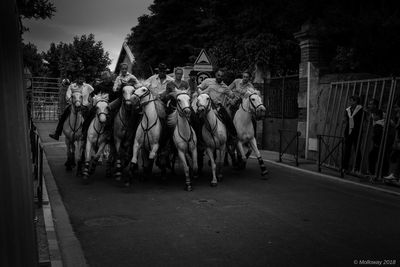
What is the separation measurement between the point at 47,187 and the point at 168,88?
3.45 metres

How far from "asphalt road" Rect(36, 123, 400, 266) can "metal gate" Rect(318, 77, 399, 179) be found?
1.14 meters

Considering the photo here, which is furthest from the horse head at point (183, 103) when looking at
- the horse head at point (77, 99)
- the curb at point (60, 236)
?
the horse head at point (77, 99)

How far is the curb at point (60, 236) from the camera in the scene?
517 cm

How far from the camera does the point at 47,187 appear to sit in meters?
9.98

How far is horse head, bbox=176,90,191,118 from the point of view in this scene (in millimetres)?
9344

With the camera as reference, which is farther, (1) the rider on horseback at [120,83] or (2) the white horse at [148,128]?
(1) the rider on horseback at [120,83]

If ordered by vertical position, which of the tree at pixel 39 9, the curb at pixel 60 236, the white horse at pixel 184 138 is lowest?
the curb at pixel 60 236

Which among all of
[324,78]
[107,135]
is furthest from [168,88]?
[324,78]

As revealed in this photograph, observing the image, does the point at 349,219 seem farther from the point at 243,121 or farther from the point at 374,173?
the point at 243,121

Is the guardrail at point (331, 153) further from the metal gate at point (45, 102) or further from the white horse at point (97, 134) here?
the metal gate at point (45, 102)

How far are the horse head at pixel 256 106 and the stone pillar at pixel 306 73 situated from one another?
14.3 feet

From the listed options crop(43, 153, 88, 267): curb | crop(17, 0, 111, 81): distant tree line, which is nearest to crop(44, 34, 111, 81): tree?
crop(17, 0, 111, 81): distant tree line

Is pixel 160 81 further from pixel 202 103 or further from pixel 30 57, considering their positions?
pixel 30 57

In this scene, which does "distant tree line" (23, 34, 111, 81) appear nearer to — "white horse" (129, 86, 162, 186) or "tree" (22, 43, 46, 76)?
"tree" (22, 43, 46, 76)
